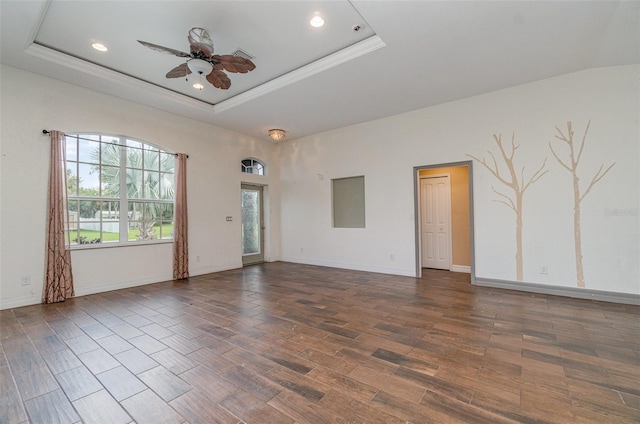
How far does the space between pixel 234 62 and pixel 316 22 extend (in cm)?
105

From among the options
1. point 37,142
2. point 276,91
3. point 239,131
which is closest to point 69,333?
point 37,142

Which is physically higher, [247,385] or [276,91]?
[276,91]

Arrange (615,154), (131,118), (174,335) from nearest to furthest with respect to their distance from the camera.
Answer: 1. (174,335)
2. (615,154)
3. (131,118)

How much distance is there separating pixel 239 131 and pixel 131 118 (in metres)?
2.29

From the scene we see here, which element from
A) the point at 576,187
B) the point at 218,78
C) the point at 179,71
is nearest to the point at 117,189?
the point at 179,71

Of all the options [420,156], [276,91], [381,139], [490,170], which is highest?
[276,91]

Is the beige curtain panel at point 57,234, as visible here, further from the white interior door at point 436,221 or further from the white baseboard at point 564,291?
the white interior door at point 436,221

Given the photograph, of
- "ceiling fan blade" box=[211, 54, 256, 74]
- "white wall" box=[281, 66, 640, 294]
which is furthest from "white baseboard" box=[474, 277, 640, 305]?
"ceiling fan blade" box=[211, 54, 256, 74]

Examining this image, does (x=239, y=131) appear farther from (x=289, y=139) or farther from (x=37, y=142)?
(x=37, y=142)

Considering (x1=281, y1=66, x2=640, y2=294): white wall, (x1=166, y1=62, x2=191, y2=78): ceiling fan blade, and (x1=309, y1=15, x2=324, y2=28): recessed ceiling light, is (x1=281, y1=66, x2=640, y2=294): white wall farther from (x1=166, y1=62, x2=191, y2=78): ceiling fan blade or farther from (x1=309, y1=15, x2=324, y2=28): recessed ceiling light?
(x1=166, y1=62, x2=191, y2=78): ceiling fan blade

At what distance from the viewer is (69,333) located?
292 centimetres

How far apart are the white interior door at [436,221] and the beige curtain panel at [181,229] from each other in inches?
215

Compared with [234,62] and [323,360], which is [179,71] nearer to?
[234,62]

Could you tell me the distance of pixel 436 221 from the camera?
6.39 metres
